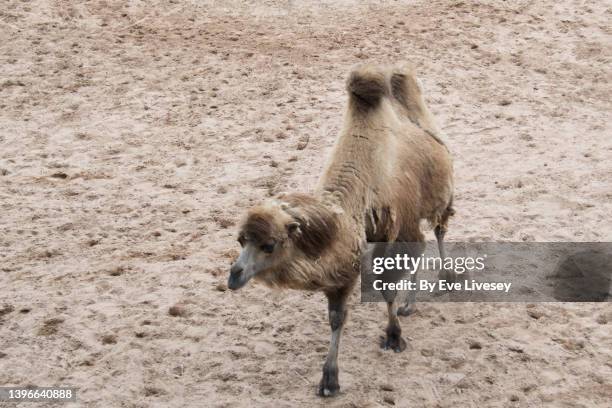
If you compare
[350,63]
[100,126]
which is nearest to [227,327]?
[100,126]

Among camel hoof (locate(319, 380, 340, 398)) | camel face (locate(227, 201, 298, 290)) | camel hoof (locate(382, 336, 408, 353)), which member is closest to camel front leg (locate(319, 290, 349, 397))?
camel hoof (locate(319, 380, 340, 398))

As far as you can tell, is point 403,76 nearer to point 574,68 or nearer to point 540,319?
point 540,319

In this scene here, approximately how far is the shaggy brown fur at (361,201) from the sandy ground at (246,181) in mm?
735

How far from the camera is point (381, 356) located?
5773 millimetres

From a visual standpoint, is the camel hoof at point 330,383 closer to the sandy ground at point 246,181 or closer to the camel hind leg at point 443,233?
the sandy ground at point 246,181

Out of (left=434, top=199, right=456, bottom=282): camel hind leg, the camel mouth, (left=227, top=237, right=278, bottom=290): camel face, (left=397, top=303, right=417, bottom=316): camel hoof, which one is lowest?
(left=397, top=303, right=417, bottom=316): camel hoof

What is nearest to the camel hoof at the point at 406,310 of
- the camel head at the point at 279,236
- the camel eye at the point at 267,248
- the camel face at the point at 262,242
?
the camel head at the point at 279,236

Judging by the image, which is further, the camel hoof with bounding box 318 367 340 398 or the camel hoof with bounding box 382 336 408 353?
the camel hoof with bounding box 382 336 408 353

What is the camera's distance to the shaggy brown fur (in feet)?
14.7

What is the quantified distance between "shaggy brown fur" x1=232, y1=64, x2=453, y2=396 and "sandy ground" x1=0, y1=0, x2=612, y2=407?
735mm

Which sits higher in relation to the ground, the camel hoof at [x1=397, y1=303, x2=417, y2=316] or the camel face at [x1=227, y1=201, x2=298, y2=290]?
the camel face at [x1=227, y1=201, x2=298, y2=290]

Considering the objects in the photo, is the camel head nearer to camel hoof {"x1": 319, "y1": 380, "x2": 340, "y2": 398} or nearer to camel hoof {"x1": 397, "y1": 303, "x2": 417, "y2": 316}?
camel hoof {"x1": 319, "y1": 380, "x2": 340, "y2": 398}

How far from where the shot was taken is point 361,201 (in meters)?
4.90

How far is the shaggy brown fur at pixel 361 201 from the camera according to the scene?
4.48 meters
